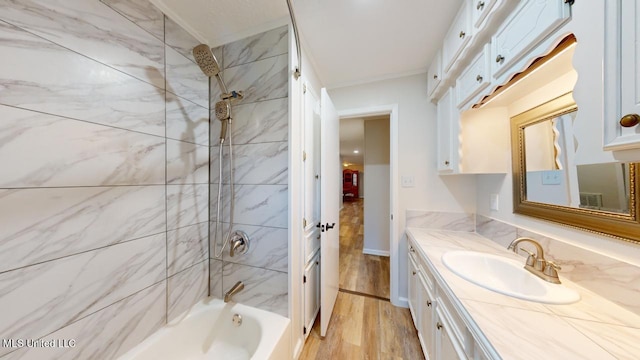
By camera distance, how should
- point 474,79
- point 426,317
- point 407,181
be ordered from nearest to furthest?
point 474,79 → point 426,317 → point 407,181

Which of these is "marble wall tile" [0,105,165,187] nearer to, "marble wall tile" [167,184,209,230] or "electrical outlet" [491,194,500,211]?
"marble wall tile" [167,184,209,230]

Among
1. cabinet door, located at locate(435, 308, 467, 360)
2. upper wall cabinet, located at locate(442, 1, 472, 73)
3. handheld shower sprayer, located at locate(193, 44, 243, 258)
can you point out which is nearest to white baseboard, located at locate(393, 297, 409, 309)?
cabinet door, located at locate(435, 308, 467, 360)

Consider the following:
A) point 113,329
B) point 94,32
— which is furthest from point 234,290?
point 94,32

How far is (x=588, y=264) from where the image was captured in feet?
2.56

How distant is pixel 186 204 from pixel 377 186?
2670 millimetres

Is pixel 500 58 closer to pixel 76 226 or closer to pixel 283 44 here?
pixel 283 44

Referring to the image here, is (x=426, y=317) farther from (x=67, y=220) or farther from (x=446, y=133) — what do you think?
(x=67, y=220)

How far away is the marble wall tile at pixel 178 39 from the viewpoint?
1.17 meters

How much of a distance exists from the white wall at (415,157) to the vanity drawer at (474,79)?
491 millimetres

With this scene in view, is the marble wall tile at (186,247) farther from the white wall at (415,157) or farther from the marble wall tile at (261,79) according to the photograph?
the white wall at (415,157)

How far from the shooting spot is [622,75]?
48 cm

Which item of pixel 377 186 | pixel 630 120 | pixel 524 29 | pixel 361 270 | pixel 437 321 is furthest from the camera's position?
pixel 377 186

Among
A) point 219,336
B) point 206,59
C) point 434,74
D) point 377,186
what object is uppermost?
point 434,74

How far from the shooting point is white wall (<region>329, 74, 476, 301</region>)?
1759mm
